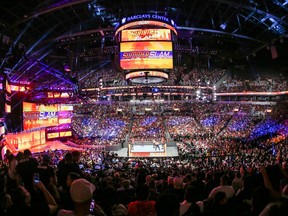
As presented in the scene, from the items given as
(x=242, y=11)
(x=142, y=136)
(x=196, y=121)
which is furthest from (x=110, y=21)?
(x=196, y=121)

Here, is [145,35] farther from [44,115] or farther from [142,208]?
[44,115]

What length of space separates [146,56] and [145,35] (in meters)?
1.44

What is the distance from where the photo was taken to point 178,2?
25.6 m

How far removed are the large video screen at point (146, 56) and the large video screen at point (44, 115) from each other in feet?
49.2

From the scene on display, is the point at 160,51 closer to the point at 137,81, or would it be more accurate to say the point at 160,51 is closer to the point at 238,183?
the point at 137,81

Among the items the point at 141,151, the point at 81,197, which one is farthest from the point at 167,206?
the point at 141,151

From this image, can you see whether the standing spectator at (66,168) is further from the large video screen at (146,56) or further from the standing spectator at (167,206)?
the large video screen at (146,56)

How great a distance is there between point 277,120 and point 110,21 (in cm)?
2651

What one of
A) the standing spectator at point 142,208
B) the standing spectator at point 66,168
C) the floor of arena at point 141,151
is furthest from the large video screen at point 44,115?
the standing spectator at point 142,208

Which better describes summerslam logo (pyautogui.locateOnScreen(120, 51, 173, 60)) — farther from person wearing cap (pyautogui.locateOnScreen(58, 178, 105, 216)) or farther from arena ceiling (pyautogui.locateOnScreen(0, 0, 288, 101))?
person wearing cap (pyautogui.locateOnScreen(58, 178, 105, 216))

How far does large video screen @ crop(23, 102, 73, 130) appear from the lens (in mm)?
28312

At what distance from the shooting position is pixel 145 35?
58.2ft

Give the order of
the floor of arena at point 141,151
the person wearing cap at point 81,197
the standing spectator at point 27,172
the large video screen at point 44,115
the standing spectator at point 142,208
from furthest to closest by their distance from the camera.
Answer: the large video screen at point 44,115 → the floor of arena at point 141,151 → the standing spectator at point 27,172 → the standing spectator at point 142,208 → the person wearing cap at point 81,197

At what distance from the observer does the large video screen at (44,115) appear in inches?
1115
